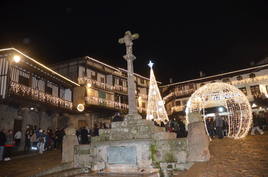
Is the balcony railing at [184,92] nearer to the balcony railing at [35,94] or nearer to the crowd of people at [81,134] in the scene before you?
the crowd of people at [81,134]

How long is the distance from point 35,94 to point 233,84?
98.7ft

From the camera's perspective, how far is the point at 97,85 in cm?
3127

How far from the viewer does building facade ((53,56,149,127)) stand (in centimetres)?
2801

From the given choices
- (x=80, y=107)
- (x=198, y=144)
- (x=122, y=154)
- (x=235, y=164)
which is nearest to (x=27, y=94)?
(x=80, y=107)

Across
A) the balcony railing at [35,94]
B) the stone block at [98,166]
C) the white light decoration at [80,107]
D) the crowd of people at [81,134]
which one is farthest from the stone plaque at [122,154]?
the white light decoration at [80,107]

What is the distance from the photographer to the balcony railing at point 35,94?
17.6m

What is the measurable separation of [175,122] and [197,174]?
8.32 metres

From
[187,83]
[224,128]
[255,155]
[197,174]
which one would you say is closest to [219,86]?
[224,128]

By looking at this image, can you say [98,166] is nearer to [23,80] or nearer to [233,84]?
[23,80]

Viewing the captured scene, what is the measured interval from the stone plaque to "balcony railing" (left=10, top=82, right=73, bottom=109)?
1180 cm

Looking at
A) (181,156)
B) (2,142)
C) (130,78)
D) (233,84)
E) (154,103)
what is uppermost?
(233,84)

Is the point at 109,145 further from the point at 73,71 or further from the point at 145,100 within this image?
the point at 145,100

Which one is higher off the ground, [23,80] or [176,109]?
[23,80]

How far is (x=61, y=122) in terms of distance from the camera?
25703 mm
